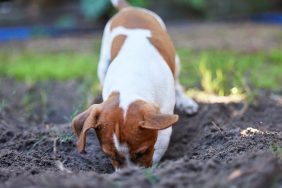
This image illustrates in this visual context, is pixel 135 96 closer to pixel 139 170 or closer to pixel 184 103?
pixel 139 170

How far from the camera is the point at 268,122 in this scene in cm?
Result: 552

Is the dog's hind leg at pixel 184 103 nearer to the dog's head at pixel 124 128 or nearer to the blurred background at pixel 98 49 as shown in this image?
the blurred background at pixel 98 49

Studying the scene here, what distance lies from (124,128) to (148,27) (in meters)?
1.83

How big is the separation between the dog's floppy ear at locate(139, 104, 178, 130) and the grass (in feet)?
7.42

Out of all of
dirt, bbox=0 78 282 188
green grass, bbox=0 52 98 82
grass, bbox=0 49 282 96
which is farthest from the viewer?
green grass, bbox=0 52 98 82

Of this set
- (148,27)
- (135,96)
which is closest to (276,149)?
(135,96)

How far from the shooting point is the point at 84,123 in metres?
4.39

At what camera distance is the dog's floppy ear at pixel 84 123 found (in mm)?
4277

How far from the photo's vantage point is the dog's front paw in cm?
605

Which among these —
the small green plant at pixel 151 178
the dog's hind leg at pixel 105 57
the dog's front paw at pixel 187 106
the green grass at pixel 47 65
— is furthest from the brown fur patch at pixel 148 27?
the small green plant at pixel 151 178

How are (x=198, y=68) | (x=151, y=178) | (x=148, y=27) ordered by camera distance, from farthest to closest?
1. (x=198, y=68)
2. (x=148, y=27)
3. (x=151, y=178)

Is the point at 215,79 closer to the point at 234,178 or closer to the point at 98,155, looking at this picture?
the point at 98,155

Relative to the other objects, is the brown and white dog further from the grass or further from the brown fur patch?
the grass

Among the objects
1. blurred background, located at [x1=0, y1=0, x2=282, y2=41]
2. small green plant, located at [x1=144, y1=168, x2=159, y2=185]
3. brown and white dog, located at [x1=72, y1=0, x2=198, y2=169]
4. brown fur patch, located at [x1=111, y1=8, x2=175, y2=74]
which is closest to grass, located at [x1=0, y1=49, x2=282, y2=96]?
brown and white dog, located at [x1=72, y1=0, x2=198, y2=169]
